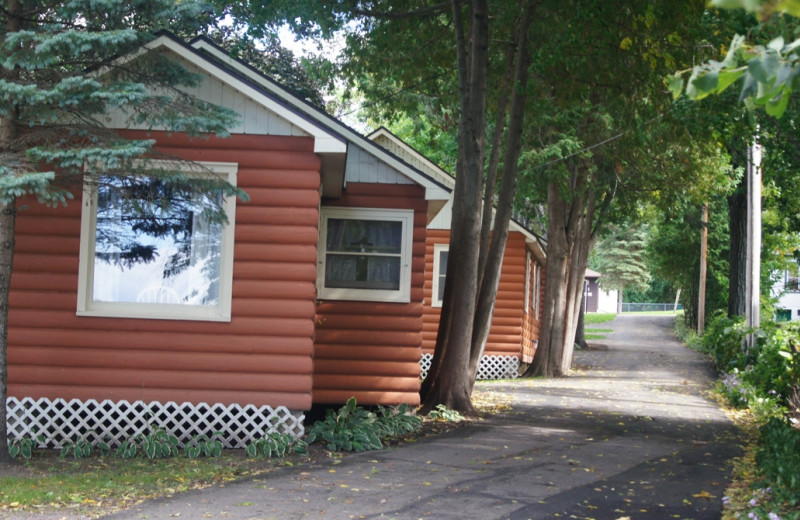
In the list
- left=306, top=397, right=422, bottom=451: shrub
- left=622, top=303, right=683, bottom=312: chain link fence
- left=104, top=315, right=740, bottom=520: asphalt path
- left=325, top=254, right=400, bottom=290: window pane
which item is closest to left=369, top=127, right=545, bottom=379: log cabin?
left=104, top=315, right=740, bottom=520: asphalt path

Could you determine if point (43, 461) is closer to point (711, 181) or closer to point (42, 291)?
point (42, 291)

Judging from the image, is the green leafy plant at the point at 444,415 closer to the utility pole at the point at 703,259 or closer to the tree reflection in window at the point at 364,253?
the tree reflection in window at the point at 364,253

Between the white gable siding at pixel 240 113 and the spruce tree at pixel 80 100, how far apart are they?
34 centimetres

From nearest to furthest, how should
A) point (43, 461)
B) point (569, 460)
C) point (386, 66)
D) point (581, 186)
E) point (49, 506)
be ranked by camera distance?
point (49, 506)
point (43, 461)
point (569, 460)
point (386, 66)
point (581, 186)

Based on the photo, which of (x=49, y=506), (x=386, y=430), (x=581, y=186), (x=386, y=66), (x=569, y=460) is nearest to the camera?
(x=49, y=506)

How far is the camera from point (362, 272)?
13.4 meters

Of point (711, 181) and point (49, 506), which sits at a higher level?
point (711, 181)

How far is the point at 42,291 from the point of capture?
1022 centimetres

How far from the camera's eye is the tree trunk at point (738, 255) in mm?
25312

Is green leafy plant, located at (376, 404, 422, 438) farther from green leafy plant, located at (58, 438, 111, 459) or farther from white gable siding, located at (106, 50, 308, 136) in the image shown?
white gable siding, located at (106, 50, 308, 136)

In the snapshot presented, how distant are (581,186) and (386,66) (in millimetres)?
7710

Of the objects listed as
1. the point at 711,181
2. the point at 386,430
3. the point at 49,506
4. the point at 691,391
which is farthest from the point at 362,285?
the point at 711,181

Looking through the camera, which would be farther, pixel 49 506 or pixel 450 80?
pixel 450 80

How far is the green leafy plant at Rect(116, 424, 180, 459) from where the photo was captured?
31.6ft
